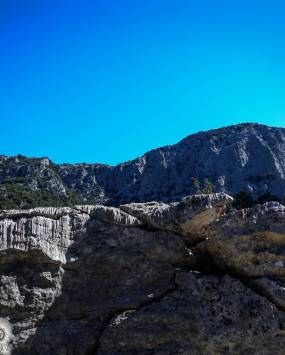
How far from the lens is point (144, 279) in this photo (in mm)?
6312

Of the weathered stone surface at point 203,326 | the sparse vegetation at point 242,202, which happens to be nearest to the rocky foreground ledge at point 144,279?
the weathered stone surface at point 203,326

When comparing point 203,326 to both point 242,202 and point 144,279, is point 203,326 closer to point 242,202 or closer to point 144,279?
point 144,279

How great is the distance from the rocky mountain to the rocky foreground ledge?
7490 centimetres

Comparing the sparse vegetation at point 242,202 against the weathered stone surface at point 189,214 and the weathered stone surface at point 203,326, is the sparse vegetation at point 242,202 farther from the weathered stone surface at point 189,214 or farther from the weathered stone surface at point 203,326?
the weathered stone surface at point 203,326

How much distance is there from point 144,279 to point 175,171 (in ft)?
299

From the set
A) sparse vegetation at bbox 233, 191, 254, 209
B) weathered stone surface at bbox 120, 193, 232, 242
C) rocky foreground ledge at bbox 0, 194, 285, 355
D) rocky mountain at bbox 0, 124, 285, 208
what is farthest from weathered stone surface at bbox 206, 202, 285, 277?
rocky mountain at bbox 0, 124, 285, 208

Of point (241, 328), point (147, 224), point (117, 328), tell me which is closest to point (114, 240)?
point (147, 224)

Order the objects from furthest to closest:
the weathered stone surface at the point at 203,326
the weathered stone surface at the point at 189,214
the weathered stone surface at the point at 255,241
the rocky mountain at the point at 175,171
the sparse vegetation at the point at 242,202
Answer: the rocky mountain at the point at 175,171
the sparse vegetation at the point at 242,202
the weathered stone surface at the point at 189,214
the weathered stone surface at the point at 255,241
the weathered stone surface at the point at 203,326

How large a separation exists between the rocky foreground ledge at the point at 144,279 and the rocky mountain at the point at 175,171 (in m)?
74.9

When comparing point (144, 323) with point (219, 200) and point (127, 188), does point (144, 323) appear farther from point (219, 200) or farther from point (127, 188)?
point (127, 188)

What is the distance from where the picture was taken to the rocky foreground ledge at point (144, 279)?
582 cm

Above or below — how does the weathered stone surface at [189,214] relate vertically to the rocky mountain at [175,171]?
below

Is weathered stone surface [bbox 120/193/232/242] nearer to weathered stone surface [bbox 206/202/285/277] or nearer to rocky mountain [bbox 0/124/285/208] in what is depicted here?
weathered stone surface [bbox 206/202/285/277]

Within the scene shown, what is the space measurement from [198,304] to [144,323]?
2.30 ft
